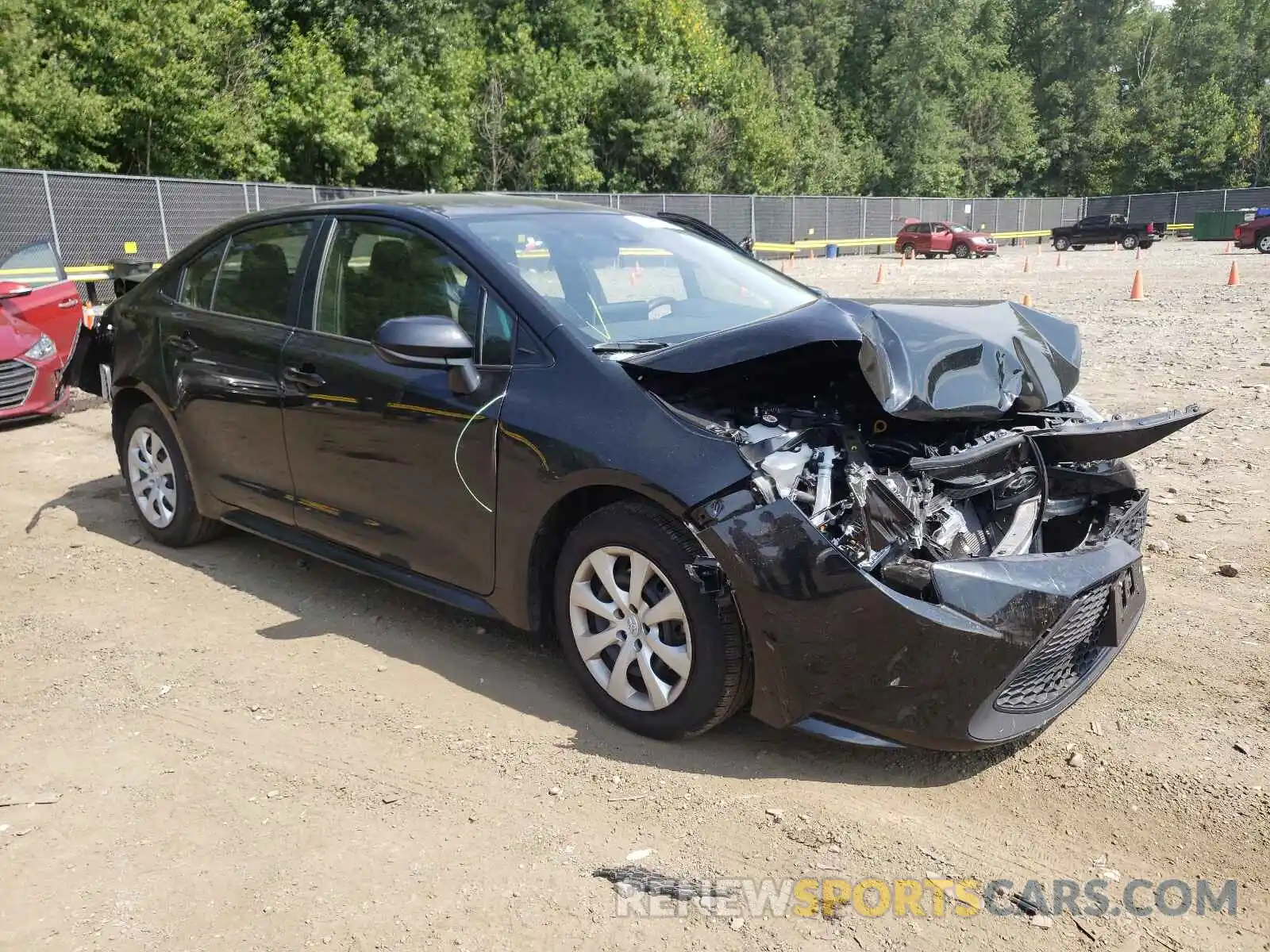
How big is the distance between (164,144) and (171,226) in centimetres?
872

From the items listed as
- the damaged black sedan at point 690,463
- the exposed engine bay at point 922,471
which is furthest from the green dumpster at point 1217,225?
the damaged black sedan at point 690,463

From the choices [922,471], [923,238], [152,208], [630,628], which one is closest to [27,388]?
[630,628]

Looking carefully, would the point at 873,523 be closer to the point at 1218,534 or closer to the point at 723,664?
the point at 723,664

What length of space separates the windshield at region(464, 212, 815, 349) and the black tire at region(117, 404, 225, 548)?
7.34 feet

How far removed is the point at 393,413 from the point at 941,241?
3998 centimetres

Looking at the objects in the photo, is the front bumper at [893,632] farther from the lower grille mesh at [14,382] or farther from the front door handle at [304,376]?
the lower grille mesh at [14,382]

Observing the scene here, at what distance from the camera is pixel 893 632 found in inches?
114

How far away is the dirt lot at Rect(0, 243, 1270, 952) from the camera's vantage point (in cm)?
265

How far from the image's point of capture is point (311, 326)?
4391mm

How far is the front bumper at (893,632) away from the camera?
9.50ft

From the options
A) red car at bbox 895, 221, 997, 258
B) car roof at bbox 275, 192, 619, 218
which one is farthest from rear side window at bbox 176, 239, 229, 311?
red car at bbox 895, 221, 997, 258

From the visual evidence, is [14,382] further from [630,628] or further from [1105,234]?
[1105,234]

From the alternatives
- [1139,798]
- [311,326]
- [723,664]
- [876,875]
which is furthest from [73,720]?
[1139,798]

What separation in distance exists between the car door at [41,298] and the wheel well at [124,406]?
341 cm
